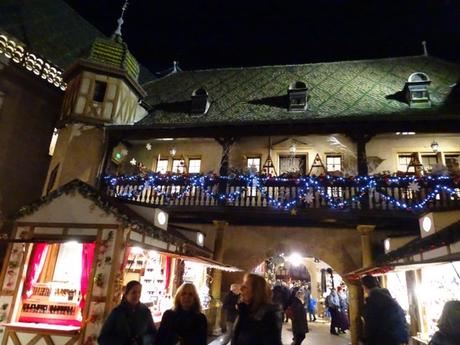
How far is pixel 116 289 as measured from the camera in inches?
263

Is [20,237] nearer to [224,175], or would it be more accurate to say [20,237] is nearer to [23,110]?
[224,175]

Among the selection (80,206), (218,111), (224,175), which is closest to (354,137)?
(224,175)

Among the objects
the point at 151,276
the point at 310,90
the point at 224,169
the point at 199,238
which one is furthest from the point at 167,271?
the point at 310,90

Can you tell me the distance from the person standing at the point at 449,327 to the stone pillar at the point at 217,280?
9960mm

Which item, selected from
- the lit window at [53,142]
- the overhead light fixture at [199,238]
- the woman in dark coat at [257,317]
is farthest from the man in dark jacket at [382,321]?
the lit window at [53,142]

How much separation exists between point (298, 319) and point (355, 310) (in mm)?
4125

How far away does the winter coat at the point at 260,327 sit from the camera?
294cm

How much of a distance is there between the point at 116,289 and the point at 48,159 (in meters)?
12.1

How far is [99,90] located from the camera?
51.2 ft

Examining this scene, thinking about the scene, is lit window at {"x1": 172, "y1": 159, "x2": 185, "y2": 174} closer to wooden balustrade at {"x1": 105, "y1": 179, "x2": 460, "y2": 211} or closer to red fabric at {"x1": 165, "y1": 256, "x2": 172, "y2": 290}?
wooden balustrade at {"x1": 105, "y1": 179, "x2": 460, "y2": 211}

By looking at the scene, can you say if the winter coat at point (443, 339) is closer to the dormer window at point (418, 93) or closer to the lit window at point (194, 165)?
the dormer window at point (418, 93)

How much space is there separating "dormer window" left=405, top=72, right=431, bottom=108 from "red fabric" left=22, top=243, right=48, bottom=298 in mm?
13706

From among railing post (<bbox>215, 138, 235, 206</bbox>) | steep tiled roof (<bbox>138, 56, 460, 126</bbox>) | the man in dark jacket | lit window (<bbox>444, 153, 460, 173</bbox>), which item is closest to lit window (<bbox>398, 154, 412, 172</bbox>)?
lit window (<bbox>444, 153, 460, 173</bbox>)

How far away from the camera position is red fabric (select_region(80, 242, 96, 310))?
6734mm
